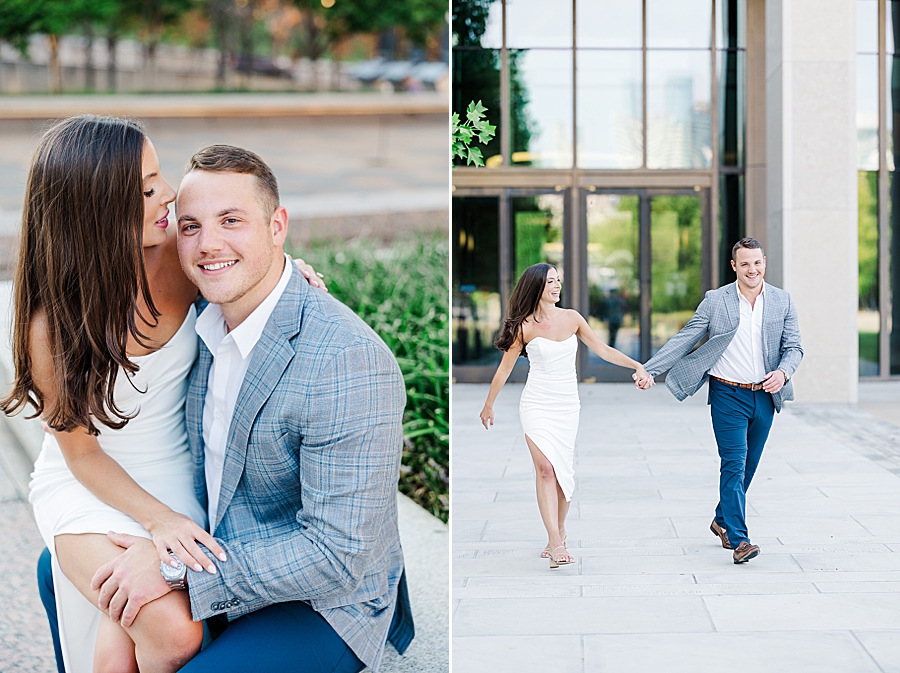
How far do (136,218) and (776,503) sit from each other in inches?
178

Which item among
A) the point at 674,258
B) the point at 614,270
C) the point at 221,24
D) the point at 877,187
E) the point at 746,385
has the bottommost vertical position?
the point at 746,385

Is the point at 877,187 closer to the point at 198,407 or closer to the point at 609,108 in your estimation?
the point at 609,108

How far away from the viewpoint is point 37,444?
5.17 metres

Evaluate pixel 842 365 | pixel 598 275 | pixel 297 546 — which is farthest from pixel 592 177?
pixel 297 546

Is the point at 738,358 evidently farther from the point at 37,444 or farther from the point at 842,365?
the point at 842,365

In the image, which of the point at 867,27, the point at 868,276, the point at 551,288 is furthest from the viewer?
the point at 868,276

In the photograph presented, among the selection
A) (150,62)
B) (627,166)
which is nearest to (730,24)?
(627,166)

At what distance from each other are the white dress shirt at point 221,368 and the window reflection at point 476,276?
34.8 feet

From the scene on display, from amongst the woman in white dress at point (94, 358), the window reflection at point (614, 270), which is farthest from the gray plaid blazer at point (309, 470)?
the window reflection at point (614, 270)

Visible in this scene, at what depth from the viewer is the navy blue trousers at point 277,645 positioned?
2648 mm

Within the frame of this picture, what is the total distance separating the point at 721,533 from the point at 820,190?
6866 mm

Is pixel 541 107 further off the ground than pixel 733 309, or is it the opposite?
pixel 541 107

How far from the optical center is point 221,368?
292 centimetres

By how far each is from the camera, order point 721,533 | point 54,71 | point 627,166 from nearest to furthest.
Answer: point 721,533 < point 627,166 < point 54,71
